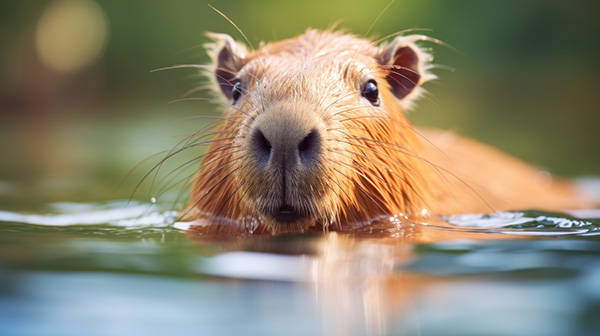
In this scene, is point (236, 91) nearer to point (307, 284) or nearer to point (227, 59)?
point (227, 59)

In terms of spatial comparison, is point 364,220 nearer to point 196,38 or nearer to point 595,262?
point 595,262

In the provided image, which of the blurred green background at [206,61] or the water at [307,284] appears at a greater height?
the blurred green background at [206,61]

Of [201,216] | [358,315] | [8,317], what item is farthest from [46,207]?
[358,315]

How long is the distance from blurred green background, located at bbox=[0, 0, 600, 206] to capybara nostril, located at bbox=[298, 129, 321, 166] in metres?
5.01

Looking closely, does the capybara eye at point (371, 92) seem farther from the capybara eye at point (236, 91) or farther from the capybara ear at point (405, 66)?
the capybara eye at point (236, 91)

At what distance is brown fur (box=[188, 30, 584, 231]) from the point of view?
113 inches

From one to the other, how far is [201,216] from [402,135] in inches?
42.4

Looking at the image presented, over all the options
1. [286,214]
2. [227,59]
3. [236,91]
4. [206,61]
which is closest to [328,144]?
[286,214]

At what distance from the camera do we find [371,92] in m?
3.50

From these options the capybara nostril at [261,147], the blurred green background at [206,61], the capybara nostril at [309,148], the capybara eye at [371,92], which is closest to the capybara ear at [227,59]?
the capybara eye at [371,92]

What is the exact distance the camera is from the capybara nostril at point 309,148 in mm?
2791

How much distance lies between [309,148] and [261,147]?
19 cm

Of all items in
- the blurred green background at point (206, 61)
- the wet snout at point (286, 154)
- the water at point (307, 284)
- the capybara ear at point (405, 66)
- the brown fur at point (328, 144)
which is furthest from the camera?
the blurred green background at point (206, 61)

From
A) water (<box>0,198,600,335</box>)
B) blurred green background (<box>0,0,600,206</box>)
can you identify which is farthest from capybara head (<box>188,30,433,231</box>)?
blurred green background (<box>0,0,600,206</box>)
